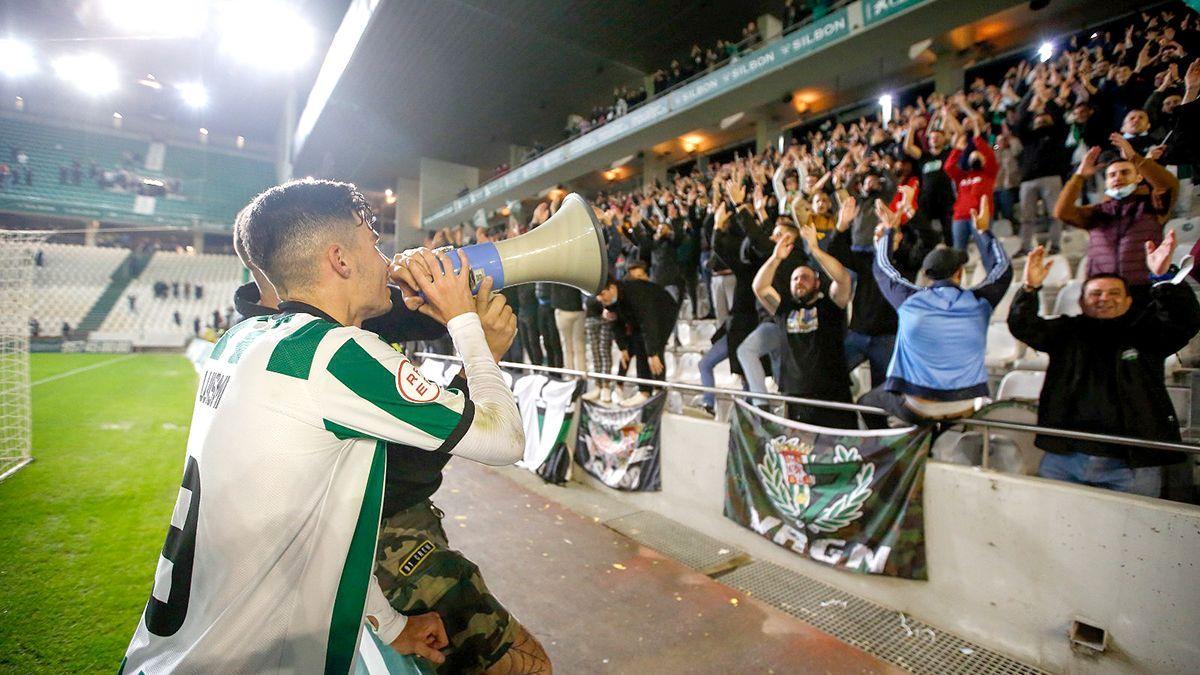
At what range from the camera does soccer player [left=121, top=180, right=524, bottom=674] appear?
117cm

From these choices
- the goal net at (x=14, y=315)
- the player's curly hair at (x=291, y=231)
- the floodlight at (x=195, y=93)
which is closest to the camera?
the player's curly hair at (x=291, y=231)

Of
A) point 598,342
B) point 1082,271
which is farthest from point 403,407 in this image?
point 1082,271

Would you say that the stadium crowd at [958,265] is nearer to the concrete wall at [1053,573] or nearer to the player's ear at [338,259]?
the concrete wall at [1053,573]

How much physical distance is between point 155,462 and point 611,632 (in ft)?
20.2

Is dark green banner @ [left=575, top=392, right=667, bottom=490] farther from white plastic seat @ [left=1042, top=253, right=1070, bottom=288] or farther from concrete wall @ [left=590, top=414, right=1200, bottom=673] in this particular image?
white plastic seat @ [left=1042, top=253, right=1070, bottom=288]

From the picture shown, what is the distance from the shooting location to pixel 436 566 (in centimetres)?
170

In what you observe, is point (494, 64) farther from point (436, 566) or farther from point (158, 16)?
point (436, 566)

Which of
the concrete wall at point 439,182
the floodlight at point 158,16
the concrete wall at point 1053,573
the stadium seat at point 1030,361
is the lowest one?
the concrete wall at point 1053,573

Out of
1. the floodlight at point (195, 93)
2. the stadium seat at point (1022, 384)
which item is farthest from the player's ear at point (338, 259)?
the floodlight at point (195, 93)

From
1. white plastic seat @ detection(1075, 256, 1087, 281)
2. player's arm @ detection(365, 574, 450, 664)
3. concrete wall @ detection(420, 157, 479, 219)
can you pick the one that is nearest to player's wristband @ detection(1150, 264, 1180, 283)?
white plastic seat @ detection(1075, 256, 1087, 281)

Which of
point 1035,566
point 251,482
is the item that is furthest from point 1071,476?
point 251,482

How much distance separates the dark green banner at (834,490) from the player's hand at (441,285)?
2.86m

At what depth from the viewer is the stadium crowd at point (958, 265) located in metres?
2.93

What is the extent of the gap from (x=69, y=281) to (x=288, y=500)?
40.3 metres
